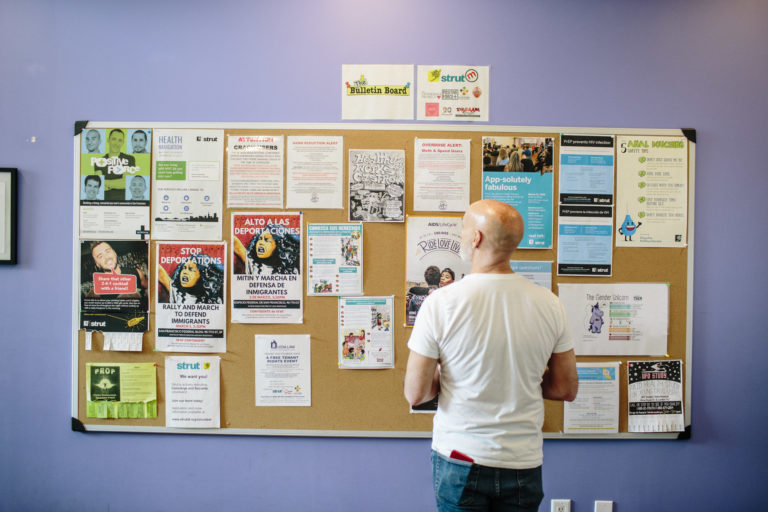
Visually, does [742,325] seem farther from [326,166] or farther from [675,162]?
[326,166]

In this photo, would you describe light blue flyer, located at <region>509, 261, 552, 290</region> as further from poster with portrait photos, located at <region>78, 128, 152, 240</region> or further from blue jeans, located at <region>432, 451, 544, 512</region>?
poster with portrait photos, located at <region>78, 128, 152, 240</region>

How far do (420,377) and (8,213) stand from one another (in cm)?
198

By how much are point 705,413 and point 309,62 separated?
2.37m

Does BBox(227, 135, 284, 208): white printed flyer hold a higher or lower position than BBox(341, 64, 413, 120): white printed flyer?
lower

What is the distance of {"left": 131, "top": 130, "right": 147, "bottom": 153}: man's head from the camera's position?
1.70m

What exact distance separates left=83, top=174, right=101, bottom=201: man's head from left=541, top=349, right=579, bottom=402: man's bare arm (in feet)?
6.52

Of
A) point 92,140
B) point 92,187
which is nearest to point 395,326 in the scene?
point 92,187

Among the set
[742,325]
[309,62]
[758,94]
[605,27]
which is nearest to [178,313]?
[309,62]

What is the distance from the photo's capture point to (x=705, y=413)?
1.71 meters

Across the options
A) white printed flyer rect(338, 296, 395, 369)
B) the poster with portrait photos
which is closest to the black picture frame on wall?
the poster with portrait photos

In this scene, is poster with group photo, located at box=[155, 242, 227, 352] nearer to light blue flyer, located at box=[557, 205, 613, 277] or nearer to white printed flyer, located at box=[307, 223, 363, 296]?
white printed flyer, located at box=[307, 223, 363, 296]

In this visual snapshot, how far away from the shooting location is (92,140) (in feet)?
5.61

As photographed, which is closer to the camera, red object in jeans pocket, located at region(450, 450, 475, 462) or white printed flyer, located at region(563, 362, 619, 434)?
red object in jeans pocket, located at region(450, 450, 475, 462)

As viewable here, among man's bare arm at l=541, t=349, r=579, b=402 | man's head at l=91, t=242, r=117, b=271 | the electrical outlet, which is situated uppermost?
man's head at l=91, t=242, r=117, b=271
